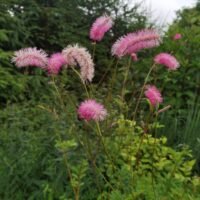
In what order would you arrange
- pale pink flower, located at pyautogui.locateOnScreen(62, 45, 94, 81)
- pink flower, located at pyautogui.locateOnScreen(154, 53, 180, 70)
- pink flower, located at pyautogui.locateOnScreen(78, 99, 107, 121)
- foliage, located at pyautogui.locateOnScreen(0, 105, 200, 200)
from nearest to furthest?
pink flower, located at pyautogui.locateOnScreen(78, 99, 107, 121) < pale pink flower, located at pyautogui.locateOnScreen(62, 45, 94, 81) < pink flower, located at pyautogui.locateOnScreen(154, 53, 180, 70) < foliage, located at pyautogui.locateOnScreen(0, 105, 200, 200)

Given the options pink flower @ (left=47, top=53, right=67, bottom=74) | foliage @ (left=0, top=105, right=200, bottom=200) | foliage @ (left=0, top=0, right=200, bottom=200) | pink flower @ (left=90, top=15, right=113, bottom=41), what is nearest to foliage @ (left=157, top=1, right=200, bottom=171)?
foliage @ (left=0, top=0, right=200, bottom=200)

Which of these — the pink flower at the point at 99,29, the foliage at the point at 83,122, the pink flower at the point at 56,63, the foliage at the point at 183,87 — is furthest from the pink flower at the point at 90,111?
the foliage at the point at 183,87

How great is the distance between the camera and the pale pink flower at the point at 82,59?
2391 millimetres

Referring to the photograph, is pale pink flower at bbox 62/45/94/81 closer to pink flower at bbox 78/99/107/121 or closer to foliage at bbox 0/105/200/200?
pink flower at bbox 78/99/107/121

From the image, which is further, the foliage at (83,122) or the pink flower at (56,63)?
the foliage at (83,122)

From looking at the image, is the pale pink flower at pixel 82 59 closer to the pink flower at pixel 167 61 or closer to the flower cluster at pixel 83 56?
the flower cluster at pixel 83 56

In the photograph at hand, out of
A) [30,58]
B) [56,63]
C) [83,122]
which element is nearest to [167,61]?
[56,63]

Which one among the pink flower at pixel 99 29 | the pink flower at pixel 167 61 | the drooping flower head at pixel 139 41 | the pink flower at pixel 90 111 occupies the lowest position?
the pink flower at pixel 90 111

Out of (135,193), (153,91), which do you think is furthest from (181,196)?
(153,91)

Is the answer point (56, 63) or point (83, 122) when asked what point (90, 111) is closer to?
point (56, 63)

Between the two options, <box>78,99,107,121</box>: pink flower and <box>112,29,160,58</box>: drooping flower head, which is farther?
<box>112,29,160,58</box>: drooping flower head

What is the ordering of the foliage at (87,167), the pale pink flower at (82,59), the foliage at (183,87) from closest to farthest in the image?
the pale pink flower at (82,59) → the foliage at (87,167) → the foliage at (183,87)

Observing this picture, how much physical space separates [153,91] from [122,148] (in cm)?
89

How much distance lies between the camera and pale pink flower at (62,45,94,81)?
239cm
